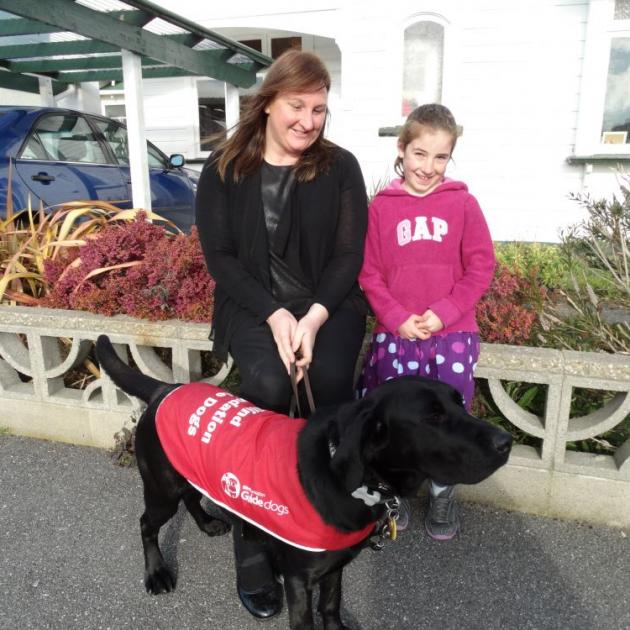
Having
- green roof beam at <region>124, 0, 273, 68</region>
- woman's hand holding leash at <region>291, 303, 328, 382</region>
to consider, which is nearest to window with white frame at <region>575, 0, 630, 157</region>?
green roof beam at <region>124, 0, 273, 68</region>

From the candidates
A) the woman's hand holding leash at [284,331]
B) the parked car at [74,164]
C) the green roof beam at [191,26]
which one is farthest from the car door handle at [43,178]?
the woman's hand holding leash at [284,331]

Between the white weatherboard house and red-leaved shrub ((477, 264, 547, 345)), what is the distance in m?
3.69

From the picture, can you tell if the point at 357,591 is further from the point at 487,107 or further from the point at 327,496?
the point at 487,107

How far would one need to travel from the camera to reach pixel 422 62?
761 centimetres

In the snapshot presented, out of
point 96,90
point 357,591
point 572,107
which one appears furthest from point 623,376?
point 96,90

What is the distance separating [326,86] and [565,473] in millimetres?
2147

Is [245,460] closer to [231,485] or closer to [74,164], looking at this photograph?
[231,485]

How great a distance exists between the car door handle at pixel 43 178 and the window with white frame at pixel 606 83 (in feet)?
20.4

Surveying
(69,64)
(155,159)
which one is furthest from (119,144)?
(69,64)

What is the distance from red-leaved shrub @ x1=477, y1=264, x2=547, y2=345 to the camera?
308 centimetres

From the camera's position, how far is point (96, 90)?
1023 cm

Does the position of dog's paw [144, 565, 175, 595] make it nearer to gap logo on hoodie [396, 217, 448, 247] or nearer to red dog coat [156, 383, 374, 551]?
red dog coat [156, 383, 374, 551]

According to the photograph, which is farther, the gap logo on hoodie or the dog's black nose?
the gap logo on hoodie

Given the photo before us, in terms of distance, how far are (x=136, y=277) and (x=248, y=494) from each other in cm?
195
